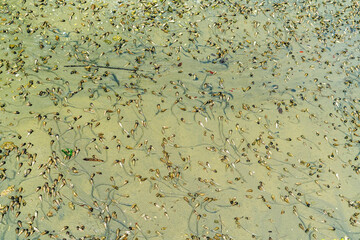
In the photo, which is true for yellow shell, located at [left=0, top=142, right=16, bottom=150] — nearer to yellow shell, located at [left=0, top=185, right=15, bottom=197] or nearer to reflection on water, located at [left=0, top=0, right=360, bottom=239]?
reflection on water, located at [left=0, top=0, right=360, bottom=239]

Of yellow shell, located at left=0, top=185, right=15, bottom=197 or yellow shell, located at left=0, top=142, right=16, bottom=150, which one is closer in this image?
yellow shell, located at left=0, top=185, right=15, bottom=197

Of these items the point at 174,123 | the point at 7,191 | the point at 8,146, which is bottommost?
the point at 7,191

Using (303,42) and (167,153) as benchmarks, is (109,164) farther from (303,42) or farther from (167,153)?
(303,42)

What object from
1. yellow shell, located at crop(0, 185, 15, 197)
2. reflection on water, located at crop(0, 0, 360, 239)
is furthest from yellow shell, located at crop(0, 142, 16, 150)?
yellow shell, located at crop(0, 185, 15, 197)

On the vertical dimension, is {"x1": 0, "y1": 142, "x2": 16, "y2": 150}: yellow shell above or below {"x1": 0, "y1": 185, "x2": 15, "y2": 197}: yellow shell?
above

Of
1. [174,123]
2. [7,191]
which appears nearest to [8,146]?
[7,191]

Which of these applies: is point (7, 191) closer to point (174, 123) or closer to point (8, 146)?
point (8, 146)

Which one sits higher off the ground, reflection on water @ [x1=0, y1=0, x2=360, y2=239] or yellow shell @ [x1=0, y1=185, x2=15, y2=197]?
reflection on water @ [x1=0, y1=0, x2=360, y2=239]

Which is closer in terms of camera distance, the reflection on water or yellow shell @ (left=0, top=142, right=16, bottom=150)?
the reflection on water

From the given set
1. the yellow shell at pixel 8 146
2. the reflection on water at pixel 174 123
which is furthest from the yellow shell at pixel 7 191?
the yellow shell at pixel 8 146
